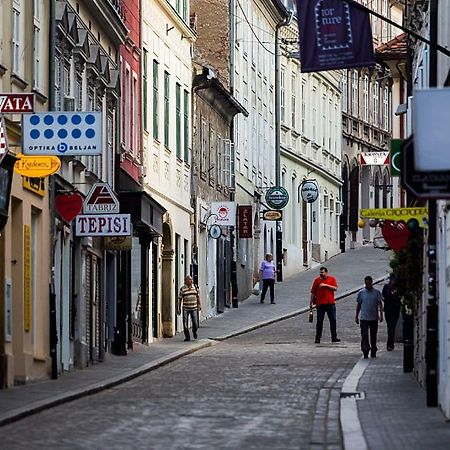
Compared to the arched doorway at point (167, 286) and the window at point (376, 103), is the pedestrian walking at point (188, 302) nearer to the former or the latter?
the arched doorway at point (167, 286)

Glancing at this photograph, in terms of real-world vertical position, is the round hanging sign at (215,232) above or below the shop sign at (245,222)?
below

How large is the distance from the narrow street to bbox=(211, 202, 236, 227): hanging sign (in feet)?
44.2

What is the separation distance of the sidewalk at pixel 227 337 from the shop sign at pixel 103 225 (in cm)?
235

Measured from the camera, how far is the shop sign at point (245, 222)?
179 ft

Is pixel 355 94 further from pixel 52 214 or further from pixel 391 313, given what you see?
pixel 52 214

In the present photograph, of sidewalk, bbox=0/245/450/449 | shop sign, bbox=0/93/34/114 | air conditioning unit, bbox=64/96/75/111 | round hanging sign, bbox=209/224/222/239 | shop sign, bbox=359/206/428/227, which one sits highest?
air conditioning unit, bbox=64/96/75/111

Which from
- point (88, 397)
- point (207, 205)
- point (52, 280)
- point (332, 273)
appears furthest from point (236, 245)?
point (88, 397)

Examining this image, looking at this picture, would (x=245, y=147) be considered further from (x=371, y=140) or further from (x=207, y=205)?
(x=371, y=140)

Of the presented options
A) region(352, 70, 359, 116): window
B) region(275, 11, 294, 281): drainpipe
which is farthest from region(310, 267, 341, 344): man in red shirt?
region(352, 70, 359, 116): window

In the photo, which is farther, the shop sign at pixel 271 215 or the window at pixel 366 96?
the window at pixel 366 96

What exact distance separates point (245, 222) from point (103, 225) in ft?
80.4

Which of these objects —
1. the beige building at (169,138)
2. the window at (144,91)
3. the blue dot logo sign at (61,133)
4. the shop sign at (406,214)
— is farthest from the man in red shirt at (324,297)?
the shop sign at (406,214)

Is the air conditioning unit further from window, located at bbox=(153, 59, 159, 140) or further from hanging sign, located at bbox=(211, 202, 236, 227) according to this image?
hanging sign, located at bbox=(211, 202, 236, 227)

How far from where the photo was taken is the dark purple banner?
20.6 m
